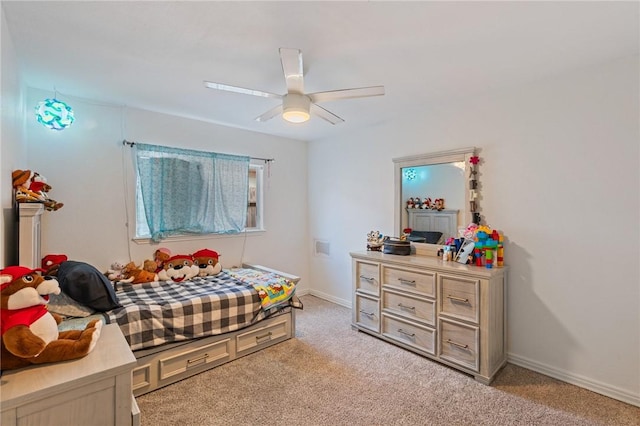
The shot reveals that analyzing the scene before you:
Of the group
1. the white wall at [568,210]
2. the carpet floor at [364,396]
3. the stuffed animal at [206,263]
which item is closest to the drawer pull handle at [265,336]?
the carpet floor at [364,396]

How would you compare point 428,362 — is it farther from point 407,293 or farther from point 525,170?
point 525,170

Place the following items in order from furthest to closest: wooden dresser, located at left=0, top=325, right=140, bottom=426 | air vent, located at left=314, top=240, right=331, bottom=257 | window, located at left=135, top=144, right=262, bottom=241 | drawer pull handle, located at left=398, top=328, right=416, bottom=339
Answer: air vent, located at left=314, top=240, right=331, bottom=257 < window, located at left=135, top=144, right=262, bottom=241 < drawer pull handle, located at left=398, top=328, right=416, bottom=339 < wooden dresser, located at left=0, top=325, right=140, bottom=426

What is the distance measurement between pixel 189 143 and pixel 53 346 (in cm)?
269

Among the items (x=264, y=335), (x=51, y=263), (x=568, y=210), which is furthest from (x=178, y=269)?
(x=568, y=210)

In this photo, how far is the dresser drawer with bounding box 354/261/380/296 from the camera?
296 cm

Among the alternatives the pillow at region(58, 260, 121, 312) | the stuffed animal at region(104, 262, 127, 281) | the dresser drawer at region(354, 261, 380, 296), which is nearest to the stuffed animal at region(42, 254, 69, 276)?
the pillow at region(58, 260, 121, 312)

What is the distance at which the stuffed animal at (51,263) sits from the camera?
2.25 meters

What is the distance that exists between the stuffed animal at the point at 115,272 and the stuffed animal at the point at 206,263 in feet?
2.18

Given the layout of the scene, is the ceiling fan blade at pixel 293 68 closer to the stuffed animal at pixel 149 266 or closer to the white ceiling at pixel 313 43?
the white ceiling at pixel 313 43

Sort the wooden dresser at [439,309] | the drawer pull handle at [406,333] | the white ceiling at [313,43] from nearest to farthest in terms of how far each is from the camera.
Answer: the white ceiling at [313,43] < the wooden dresser at [439,309] < the drawer pull handle at [406,333]

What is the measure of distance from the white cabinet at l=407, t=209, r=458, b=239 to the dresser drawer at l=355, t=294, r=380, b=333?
3.00 feet

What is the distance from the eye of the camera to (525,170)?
2443 mm

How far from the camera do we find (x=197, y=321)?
231 centimetres

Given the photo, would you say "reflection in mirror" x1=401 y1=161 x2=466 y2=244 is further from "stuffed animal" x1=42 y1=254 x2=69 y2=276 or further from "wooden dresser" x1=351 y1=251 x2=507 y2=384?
"stuffed animal" x1=42 y1=254 x2=69 y2=276
